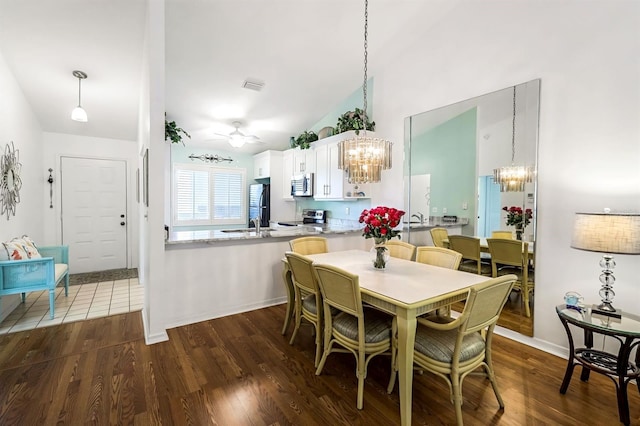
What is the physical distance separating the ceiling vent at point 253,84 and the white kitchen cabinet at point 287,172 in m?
1.69

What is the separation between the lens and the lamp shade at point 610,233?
1829 millimetres

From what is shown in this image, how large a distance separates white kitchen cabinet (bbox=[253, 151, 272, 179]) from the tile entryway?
3.02 m

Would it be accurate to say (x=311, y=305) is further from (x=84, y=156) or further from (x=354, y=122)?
(x=84, y=156)

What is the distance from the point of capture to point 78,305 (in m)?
3.62

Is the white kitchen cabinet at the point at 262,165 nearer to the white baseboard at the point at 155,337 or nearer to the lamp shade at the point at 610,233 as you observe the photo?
the white baseboard at the point at 155,337

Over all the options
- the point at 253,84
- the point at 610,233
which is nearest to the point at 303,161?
the point at 253,84

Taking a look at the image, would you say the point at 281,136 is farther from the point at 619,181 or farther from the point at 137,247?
the point at 619,181

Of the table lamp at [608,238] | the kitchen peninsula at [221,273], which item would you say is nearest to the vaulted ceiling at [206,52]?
the kitchen peninsula at [221,273]

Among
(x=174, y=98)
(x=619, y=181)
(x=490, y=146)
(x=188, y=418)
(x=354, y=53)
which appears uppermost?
(x=354, y=53)

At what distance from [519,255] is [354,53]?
303 cm

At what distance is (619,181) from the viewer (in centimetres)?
219

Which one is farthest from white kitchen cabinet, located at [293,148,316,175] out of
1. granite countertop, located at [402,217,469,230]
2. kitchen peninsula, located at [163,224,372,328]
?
granite countertop, located at [402,217,469,230]

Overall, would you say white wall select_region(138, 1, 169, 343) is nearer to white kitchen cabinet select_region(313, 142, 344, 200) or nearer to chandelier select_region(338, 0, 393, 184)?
chandelier select_region(338, 0, 393, 184)

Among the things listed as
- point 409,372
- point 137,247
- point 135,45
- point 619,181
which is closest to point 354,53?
point 135,45
